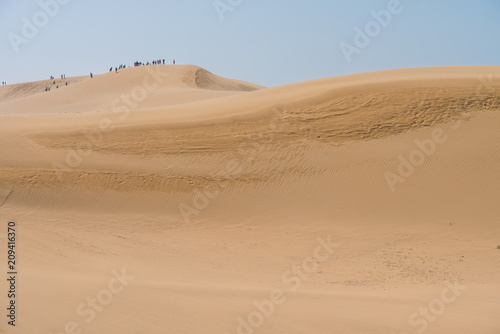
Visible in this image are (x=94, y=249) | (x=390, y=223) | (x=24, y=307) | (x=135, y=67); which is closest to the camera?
(x=24, y=307)

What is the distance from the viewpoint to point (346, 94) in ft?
66.4

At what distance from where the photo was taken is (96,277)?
928 cm

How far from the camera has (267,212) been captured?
634 inches

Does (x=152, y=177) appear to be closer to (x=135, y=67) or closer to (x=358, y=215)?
(x=358, y=215)

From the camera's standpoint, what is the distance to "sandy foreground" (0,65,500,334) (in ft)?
Result: 24.3

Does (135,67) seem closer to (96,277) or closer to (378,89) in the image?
(378,89)

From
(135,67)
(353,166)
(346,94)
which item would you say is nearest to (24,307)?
(353,166)

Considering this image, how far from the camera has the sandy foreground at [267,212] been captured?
7414mm

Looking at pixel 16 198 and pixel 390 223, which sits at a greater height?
pixel 16 198

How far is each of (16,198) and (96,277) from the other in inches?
379

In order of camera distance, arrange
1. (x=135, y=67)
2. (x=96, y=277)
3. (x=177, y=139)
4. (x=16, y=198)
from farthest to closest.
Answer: (x=135, y=67)
(x=177, y=139)
(x=16, y=198)
(x=96, y=277)

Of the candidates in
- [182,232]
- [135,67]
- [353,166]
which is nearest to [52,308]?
[182,232]

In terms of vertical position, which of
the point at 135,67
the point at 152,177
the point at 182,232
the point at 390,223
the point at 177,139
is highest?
the point at 135,67

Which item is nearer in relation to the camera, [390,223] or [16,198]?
[390,223]
